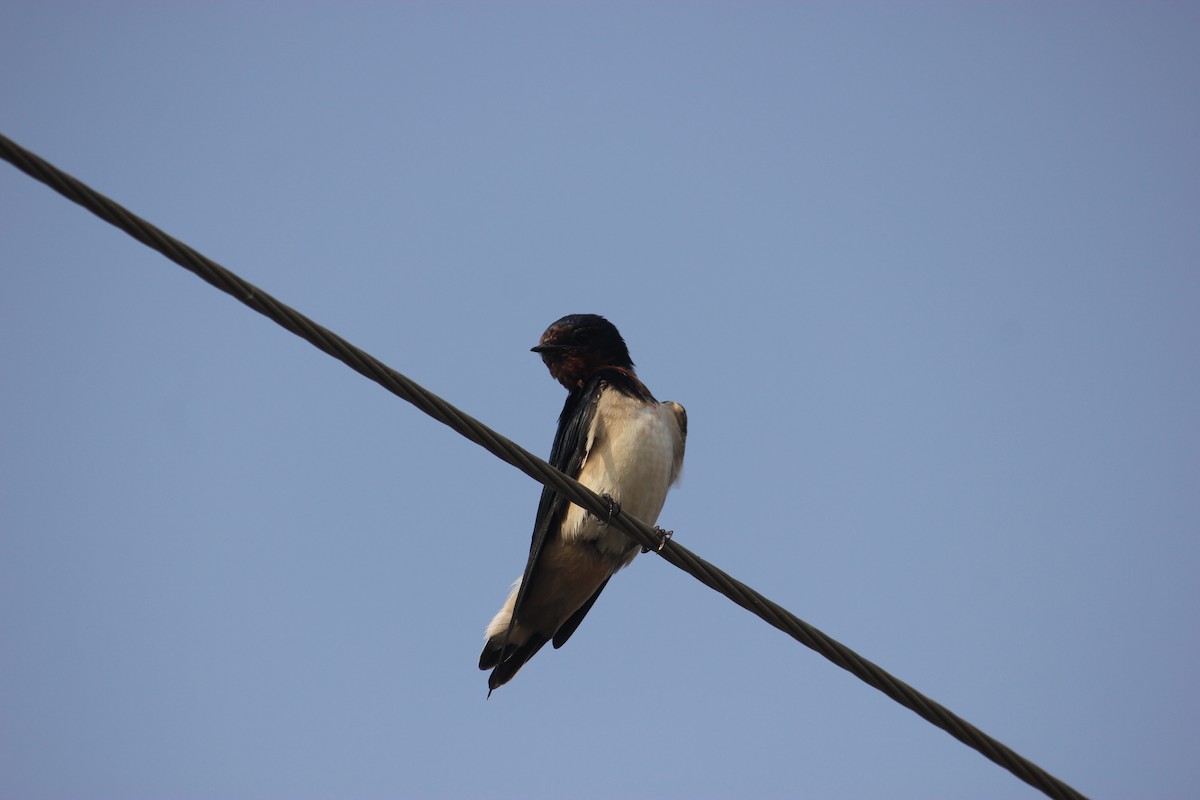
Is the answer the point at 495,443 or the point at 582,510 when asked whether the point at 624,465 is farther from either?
the point at 495,443

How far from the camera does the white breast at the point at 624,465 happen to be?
6617 mm

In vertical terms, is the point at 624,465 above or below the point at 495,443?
above

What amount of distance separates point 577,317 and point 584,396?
992 millimetres

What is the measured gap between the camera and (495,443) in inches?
162

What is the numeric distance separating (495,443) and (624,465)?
255cm

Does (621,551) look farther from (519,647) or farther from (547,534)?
(519,647)

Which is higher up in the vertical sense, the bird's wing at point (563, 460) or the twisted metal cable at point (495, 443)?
the bird's wing at point (563, 460)

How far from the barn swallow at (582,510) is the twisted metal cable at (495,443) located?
1977 millimetres

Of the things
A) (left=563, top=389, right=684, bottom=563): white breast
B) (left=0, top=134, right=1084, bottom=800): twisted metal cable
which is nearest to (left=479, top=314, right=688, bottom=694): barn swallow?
(left=563, top=389, right=684, bottom=563): white breast

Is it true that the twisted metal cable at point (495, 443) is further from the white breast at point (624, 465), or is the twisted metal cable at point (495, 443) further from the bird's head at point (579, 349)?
the bird's head at point (579, 349)

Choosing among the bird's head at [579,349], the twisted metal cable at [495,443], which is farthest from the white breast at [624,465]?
the twisted metal cable at [495,443]

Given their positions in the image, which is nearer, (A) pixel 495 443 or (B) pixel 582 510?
(A) pixel 495 443

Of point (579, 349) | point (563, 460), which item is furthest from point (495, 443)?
point (579, 349)

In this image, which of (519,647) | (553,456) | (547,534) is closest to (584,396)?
(553,456)
